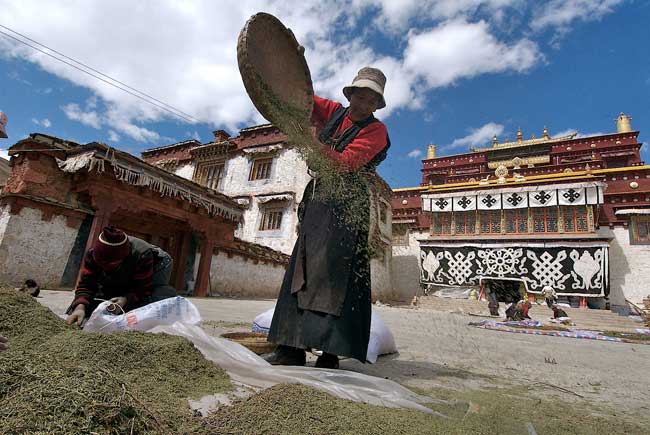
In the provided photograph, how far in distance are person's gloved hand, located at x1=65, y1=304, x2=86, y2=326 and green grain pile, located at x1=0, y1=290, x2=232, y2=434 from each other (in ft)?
1.44

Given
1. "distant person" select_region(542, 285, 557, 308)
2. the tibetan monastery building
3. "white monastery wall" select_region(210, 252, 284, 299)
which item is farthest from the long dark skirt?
the tibetan monastery building

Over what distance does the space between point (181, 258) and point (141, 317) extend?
9103 mm

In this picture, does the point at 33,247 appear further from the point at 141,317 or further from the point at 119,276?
the point at 141,317

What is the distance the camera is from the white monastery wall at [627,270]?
16656 millimetres

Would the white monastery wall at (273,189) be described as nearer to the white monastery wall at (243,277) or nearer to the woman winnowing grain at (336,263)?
the white monastery wall at (243,277)

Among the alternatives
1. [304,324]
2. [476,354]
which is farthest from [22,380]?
[476,354]

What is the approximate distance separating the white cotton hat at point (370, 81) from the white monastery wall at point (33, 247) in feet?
24.8

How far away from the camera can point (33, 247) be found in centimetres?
707

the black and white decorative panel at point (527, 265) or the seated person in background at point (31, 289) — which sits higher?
the black and white decorative panel at point (527, 265)

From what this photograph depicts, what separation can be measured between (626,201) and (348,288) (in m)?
22.1

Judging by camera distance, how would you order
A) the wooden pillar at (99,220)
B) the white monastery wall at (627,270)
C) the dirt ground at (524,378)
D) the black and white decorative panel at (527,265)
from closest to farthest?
the dirt ground at (524,378) → the wooden pillar at (99,220) → the white monastery wall at (627,270) → the black and white decorative panel at (527,265)

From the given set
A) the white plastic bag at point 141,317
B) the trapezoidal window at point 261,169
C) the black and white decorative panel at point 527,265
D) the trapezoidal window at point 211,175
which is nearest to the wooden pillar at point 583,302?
the black and white decorative panel at point 527,265

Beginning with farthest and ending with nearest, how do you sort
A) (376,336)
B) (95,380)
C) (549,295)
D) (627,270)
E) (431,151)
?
→ 1. (431,151)
2. (627,270)
3. (549,295)
4. (376,336)
5. (95,380)

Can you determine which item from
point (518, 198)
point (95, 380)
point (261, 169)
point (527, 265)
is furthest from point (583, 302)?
point (95, 380)
